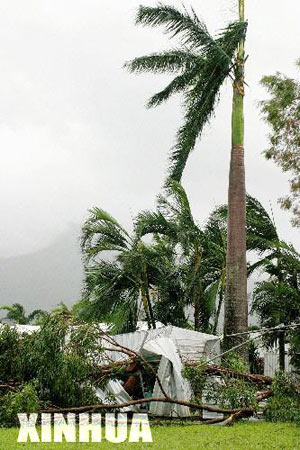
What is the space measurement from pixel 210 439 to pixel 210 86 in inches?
381

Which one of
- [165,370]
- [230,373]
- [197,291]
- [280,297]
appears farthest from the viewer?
[197,291]

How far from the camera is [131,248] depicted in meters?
19.2

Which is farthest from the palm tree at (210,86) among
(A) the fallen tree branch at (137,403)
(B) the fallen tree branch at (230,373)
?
(A) the fallen tree branch at (137,403)

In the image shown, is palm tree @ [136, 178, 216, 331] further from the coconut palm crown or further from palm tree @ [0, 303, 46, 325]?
palm tree @ [0, 303, 46, 325]

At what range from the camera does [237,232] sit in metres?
15.1

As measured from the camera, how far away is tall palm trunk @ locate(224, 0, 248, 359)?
14.5 m

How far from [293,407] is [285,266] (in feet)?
29.5

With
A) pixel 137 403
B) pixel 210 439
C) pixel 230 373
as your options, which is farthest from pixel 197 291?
pixel 210 439

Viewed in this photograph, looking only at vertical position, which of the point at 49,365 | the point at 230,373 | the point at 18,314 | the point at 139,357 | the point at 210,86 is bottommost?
the point at 230,373

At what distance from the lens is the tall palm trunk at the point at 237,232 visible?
14523 millimetres

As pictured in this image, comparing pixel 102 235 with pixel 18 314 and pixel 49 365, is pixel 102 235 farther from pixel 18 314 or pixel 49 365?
pixel 18 314

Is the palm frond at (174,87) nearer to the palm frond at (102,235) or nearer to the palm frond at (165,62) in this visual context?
the palm frond at (165,62)

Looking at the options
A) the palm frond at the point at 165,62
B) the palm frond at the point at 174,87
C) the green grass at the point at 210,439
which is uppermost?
the palm frond at the point at 165,62

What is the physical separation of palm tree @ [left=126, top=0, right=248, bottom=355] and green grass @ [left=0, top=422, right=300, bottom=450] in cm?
470
